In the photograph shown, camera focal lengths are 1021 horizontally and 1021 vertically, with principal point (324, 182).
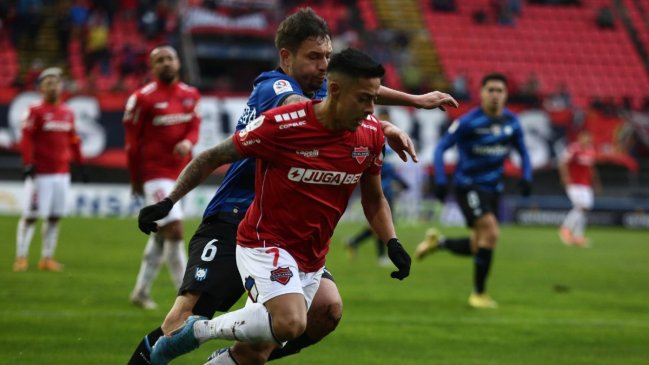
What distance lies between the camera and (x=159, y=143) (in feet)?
37.4

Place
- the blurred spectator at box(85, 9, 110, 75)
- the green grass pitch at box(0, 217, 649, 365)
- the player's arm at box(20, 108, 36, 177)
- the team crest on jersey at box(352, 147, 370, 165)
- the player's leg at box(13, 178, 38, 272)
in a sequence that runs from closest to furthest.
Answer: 1. the team crest on jersey at box(352, 147, 370, 165)
2. the green grass pitch at box(0, 217, 649, 365)
3. the player's leg at box(13, 178, 38, 272)
4. the player's arm at box(20, 108, 36, 177)
5. the blurred spectator at box(85, 9, 110, 75)

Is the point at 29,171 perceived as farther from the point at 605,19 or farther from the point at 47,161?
the point at 605,19

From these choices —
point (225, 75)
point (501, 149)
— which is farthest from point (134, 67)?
point (501, 149)

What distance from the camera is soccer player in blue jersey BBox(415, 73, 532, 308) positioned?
1244 cm

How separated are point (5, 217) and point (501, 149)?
1675cm

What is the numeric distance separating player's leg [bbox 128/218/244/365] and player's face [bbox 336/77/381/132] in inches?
51.1

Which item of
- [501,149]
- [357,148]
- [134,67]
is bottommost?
[134,67]

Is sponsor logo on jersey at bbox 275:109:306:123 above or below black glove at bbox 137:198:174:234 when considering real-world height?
above

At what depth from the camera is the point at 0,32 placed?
105 feet

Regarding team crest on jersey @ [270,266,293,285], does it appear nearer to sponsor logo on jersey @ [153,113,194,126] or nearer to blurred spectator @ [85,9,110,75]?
sponsor logo on jersey @ [153,113,194,126]

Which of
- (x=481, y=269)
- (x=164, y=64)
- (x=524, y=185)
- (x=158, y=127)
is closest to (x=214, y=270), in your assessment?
(x=164, y=64)

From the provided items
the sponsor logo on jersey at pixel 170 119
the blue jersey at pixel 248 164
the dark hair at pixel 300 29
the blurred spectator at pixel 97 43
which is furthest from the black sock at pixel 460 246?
the blurred spectator at pixel 97 43

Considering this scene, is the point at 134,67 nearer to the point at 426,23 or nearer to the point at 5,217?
the point at 5,217

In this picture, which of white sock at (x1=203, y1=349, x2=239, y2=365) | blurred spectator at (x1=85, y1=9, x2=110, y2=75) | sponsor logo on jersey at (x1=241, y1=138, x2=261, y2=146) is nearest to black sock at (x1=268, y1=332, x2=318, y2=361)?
white sock at (x1=203, y1=349, x2=239, y2=365)
